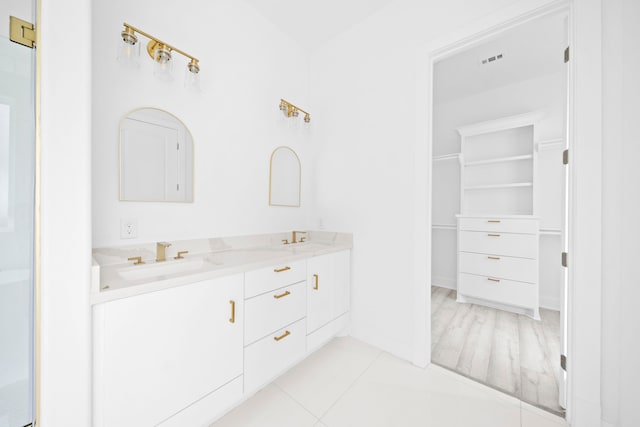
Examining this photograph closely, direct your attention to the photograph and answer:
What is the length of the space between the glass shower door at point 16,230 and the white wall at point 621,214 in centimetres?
248

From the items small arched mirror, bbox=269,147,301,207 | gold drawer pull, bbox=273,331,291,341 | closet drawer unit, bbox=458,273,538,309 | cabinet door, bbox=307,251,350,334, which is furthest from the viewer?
closet drawer unit, bbox=458,273,538,309

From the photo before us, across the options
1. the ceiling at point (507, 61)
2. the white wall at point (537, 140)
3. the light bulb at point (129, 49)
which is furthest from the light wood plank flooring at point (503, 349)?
the light bulb at point (129, 49)

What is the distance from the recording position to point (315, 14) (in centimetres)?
212

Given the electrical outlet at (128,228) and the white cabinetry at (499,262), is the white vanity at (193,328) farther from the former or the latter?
the white cabinetry at (499,262)

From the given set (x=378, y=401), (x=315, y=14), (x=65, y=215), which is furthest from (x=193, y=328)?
(x=315, y=14)

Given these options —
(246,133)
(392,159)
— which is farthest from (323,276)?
(246,133)

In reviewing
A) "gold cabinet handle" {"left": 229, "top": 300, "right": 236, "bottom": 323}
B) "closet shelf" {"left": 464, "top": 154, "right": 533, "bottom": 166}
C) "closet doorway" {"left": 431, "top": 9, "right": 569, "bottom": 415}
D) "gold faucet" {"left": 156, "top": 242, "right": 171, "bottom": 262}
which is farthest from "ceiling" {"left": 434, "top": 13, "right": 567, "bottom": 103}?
"gold faucet" {"left": 156, "top": 242, "right": 171, "bottom": 262}

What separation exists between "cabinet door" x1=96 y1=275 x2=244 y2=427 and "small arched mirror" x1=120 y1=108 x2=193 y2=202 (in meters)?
0.73

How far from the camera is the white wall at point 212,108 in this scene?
131 centimetres

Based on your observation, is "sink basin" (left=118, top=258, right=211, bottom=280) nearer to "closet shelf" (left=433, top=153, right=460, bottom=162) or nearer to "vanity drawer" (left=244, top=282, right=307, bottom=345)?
"vanity drawer" (left=244, top=282, right=307, bottom=345)

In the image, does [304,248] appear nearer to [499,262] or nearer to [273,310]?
[273,310]

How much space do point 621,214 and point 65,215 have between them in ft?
7.77

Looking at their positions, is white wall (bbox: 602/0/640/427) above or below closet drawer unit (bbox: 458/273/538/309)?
above

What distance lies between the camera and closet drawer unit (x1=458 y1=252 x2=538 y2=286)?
2.64 m
